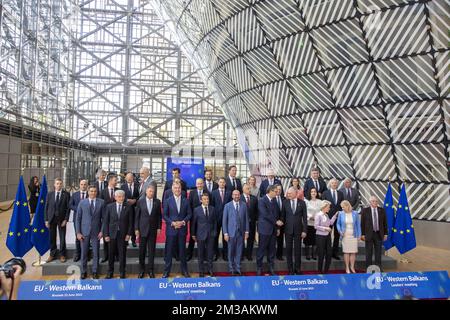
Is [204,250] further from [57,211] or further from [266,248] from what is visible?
[57,211]

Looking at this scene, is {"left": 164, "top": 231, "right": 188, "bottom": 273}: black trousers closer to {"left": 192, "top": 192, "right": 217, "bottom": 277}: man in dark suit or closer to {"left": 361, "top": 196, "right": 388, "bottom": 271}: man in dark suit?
{"left": 192, "top": 192, "right": 217, "bottom": 277}: man in dark suit

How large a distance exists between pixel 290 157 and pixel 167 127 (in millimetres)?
27557

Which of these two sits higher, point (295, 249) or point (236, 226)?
point (236, 226)

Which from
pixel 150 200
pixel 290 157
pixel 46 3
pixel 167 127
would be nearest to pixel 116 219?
pixel 150 200

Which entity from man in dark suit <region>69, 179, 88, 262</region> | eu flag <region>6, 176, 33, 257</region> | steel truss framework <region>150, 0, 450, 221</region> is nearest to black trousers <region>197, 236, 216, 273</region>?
man in dark suit <region>69, 179, 88, 262</region>

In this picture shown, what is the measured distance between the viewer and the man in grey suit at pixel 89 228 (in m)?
7.03

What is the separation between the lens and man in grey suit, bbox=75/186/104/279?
277 inches

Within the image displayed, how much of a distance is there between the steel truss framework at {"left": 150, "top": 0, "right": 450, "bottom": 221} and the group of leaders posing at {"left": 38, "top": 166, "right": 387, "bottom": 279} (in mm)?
5686

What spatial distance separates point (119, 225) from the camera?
22.6 ft

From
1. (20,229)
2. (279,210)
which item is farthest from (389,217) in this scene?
(20,229)

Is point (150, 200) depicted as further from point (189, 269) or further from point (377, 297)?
point (377, 297)

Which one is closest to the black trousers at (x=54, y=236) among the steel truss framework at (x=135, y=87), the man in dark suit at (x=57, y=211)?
the man in dark suit at (x=57, y=211)

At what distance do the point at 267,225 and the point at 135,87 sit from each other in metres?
38.3

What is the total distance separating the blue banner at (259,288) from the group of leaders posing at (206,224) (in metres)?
→ 1.91
